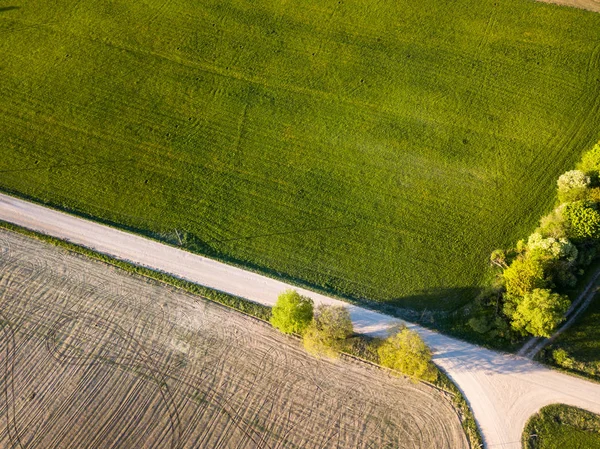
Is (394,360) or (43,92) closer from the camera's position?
(394,360)

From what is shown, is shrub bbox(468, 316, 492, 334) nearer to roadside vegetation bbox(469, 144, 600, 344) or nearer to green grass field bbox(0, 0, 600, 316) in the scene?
roadside vegetation bbox(469, 144, 600, 344)

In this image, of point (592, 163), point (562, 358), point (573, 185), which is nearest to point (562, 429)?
point (562, 358)

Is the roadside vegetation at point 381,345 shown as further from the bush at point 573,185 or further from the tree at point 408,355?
the bush at point 573,185

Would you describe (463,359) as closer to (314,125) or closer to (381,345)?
(381,345)

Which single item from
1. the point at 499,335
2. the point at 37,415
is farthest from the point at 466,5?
the point at 37,415

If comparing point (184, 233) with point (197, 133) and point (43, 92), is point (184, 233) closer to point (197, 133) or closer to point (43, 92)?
point (197, 133)

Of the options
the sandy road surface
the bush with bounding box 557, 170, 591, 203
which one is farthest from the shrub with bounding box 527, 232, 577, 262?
the sandy road surface
